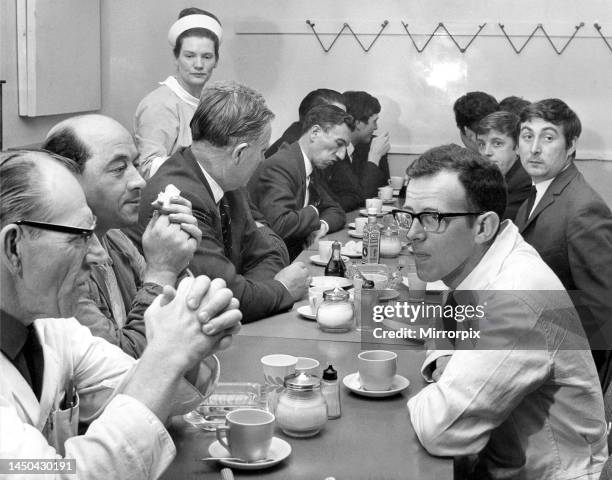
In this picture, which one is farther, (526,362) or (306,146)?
(306,146)

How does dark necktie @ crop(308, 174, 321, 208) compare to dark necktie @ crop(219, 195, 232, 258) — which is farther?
dark necktie @ crop(308, 174, 321, 208)

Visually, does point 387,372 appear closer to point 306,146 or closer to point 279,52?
point 306,146

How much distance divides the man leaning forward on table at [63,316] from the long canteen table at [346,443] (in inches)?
10.7

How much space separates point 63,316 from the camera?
1.37 m

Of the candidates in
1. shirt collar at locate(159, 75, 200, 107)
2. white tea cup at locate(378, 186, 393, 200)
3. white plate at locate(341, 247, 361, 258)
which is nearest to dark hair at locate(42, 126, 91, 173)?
white plate at locate(341, 247, 361, 258)

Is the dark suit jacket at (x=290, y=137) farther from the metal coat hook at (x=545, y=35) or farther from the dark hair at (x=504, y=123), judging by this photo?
the metal coat hook at (x=545, y=35)

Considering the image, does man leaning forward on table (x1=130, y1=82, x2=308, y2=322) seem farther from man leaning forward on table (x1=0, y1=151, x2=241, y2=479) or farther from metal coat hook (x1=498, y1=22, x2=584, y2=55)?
metal coat hook (x1=498, y1=22, x2=584, y2=55)

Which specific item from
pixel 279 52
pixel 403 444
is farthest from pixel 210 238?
pixel 279 52

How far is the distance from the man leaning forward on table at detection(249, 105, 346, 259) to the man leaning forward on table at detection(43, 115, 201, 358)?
5.63 feet

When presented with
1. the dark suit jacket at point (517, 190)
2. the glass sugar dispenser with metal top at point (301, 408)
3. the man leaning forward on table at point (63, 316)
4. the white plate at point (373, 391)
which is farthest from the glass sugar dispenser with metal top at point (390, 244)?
the man leaning forward on table at point (63, 316)

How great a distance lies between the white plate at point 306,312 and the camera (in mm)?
2605

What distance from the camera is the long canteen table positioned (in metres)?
1.52

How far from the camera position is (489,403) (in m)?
1.70

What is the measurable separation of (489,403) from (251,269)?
5.51 feet
